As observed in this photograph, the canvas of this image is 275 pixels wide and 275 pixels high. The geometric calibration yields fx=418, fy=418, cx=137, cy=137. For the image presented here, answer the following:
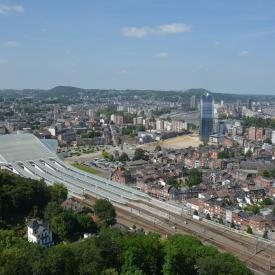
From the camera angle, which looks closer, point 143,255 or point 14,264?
point 14,264

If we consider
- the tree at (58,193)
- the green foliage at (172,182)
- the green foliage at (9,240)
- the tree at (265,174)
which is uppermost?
the green foliage at (9,240)

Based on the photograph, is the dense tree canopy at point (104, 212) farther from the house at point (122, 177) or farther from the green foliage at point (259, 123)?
the green foliage at point (259, 123)

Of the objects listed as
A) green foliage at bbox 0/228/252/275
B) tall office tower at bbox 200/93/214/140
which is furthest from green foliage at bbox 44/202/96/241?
tall office tower at bbox 200/93/214/140

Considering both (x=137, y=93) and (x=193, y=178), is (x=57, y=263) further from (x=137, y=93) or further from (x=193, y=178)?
(x=137, y=93)

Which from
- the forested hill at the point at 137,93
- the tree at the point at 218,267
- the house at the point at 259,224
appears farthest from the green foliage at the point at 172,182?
the forested hill at the point at 137,93

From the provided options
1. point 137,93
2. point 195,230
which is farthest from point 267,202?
point 137,93

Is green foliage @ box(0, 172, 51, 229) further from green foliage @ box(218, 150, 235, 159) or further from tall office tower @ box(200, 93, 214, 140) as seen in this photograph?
tall office tower @ box(200, 93, 214, 140)
